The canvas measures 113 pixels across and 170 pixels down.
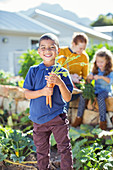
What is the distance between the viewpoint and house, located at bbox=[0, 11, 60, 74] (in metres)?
9.15

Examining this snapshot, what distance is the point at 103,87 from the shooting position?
3.01 metres

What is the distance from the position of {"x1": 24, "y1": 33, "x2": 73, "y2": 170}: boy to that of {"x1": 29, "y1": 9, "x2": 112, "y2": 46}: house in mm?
9553

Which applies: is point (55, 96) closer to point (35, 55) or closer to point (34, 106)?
point (34, 106)

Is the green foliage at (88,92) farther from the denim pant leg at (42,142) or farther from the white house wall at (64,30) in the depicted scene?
the white house wall at (64,30)

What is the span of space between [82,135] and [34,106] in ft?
3.51

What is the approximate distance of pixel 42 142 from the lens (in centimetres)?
201

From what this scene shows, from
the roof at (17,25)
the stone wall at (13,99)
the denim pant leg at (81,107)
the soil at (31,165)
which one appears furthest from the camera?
the roof at (17,25)

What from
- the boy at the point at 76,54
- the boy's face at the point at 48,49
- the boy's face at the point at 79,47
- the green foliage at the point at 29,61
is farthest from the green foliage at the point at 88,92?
the green foliage at the point at 29,61

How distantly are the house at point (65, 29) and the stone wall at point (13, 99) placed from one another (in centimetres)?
751

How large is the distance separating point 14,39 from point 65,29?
371cm

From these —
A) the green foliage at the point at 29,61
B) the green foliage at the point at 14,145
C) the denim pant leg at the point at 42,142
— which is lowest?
the green foliage at the point at 14,145

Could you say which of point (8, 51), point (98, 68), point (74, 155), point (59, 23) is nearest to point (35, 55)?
point (98, 68)

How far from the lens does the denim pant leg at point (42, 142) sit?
1980mm

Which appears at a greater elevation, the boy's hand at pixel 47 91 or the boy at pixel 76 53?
the boy at pixel 76 53
